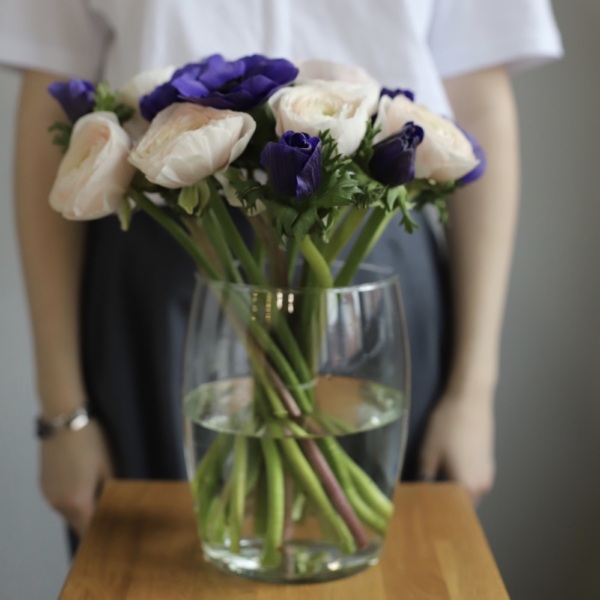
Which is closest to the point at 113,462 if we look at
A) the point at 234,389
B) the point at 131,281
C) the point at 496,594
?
the point at 131,281

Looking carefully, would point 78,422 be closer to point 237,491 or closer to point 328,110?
point 237,491

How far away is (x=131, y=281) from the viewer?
806 mm

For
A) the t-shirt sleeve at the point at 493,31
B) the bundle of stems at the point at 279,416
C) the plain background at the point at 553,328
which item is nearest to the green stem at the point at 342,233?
the bundle of stems at the point at 279,416

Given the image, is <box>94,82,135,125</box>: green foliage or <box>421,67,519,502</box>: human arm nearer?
<box>94,82,135,125</box>: green foliage

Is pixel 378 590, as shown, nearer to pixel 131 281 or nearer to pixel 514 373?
pixel 131 281

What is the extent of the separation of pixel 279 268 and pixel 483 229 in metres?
0.35

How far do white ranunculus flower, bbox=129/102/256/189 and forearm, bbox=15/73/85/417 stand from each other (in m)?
0.38

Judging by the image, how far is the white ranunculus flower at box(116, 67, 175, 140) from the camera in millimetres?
559

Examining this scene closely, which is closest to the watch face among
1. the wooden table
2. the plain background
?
the wooden table

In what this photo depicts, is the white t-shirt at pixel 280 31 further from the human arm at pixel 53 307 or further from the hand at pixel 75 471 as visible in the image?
the hand at pixel 75 471

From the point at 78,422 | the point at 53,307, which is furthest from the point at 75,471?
the point at 53,307

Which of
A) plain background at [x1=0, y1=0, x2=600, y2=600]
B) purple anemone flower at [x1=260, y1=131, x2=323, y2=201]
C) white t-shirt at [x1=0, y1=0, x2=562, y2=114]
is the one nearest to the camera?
purple anemone flower at [x1=260, y1=131, x2=323, y2=201]

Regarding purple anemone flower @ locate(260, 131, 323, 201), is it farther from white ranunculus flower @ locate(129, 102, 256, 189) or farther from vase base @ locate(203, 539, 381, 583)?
vase base @ locate(203, 539, 381, 583)

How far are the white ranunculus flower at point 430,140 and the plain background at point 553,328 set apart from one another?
23.1 inches
